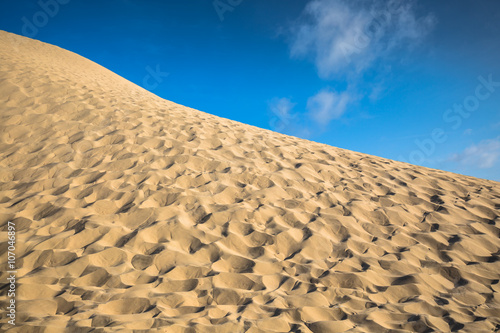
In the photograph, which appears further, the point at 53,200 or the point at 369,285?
the point at 53,200

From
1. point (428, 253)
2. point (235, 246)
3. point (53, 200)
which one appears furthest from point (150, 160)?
point (428, 253)

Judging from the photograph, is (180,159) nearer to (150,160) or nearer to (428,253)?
(150,160)

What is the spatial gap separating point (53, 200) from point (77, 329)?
199 cm

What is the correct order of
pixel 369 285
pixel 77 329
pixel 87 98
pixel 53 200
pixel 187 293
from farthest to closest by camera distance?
pixel 87 98 → pixel 53 200 → pixel 369 285 → pixel 187 293 → pixel 77 329

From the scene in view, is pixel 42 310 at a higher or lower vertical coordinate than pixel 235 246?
lower

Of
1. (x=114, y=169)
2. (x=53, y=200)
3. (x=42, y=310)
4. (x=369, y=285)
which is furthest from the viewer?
(x=114, y=169)

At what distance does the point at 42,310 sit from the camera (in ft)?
6.35

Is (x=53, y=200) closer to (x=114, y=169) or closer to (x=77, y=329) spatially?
(x=114, y=169)

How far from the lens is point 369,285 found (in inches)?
93.8

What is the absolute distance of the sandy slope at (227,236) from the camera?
204 cm

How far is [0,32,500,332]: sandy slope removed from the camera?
204 centimetres

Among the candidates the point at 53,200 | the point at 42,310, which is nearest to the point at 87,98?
the point at 53,200

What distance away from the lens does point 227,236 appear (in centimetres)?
283

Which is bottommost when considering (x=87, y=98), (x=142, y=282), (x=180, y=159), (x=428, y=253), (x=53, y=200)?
(x=142, y=282)
